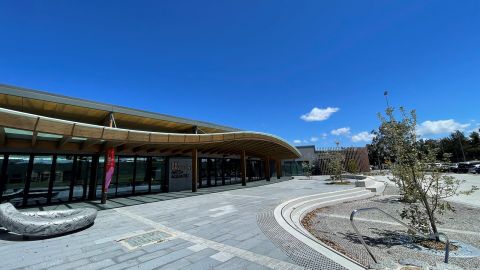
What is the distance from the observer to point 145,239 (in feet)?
20.5

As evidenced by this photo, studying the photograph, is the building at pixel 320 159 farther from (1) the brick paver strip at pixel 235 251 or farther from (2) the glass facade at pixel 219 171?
(1) the brick paver strip at pixel 235 251

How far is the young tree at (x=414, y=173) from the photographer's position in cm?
720

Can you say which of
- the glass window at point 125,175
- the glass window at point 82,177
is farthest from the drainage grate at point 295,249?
the glass window at point 82,177

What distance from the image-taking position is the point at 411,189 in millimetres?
7414

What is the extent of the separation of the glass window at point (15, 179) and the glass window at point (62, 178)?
4.17 ft

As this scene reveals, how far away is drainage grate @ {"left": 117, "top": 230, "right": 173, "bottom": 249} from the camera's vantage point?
19.2ft

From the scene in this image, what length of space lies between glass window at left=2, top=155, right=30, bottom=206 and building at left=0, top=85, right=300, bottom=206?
0.11ft

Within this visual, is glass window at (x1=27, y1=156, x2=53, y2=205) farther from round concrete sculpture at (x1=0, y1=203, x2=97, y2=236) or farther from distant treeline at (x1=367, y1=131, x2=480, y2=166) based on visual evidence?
distant treeline at (x1=367, y1=131, x2=480, y2=166)

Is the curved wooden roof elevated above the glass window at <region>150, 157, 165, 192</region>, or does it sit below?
above

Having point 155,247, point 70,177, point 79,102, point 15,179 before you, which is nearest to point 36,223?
point 155,247

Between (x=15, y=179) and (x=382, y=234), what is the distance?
52.3 feet

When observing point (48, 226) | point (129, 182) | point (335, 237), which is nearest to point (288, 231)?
point (335, 237)

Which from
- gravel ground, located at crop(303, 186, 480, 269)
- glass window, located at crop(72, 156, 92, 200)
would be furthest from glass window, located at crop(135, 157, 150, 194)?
gravel ground, located at crop(303, 186, 480, 269)

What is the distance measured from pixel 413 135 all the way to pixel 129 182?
1532 centimetres
